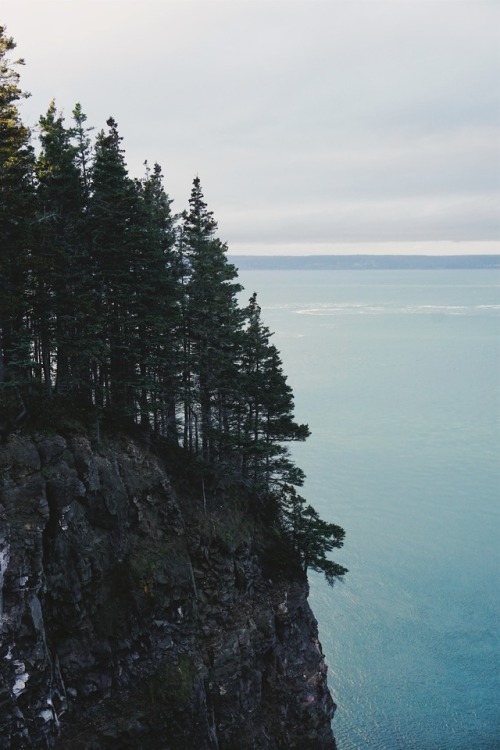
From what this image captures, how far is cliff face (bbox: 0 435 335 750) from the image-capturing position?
61.3 feet

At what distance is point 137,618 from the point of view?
22.0m

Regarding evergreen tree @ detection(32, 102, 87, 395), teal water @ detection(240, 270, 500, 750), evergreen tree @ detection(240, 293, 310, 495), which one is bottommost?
teal water @ detection(240, 270, 500, 750)

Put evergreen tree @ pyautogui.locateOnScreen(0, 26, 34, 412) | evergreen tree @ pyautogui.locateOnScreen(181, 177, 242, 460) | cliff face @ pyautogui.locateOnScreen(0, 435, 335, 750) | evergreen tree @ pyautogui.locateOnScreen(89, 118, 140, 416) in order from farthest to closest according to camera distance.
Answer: evergreen tree @ pyautogui.locateOnScreen(181, 177, 242, 460) < evergreen tree @ pyautogui.locateOnScreen(89, 118, 140, 416) < evergreen tree @ pyautogui.locateOnScreen(0, 26, 34, 412) < cliff face @ pyautogui.locateOnScreen(0, 435, 335, 750)

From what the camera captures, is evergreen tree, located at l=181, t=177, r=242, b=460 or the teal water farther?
the teal water

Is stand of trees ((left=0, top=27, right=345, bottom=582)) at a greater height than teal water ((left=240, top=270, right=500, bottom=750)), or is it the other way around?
stand of trees ((left=0, top=27, right=345, bottom=582))

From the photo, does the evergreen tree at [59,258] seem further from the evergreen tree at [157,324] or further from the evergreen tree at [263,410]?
the evergreen tree at [263,410]

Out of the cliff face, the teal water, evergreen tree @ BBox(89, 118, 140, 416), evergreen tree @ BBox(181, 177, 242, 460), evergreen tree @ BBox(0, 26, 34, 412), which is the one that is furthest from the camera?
the teal water

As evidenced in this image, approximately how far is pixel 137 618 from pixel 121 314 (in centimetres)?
1434

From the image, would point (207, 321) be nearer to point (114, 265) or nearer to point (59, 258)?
point (114, 265)

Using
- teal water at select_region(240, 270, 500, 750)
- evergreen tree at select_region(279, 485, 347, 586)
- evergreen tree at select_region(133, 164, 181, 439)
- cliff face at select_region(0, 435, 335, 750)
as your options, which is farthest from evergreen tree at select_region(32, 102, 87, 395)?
teal water at select_region(240, 270, 500, 750)

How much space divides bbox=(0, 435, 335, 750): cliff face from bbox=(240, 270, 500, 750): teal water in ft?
31.9

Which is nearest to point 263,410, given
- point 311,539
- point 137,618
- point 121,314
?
point 311,539

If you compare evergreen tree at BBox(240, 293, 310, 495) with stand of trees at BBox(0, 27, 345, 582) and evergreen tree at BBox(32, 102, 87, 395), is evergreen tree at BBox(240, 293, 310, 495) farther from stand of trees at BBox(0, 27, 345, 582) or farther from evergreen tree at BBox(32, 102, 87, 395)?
evergreen tree at BBox(32, 102, 87, 395)

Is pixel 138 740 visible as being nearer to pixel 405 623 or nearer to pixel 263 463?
pixel 263 463
